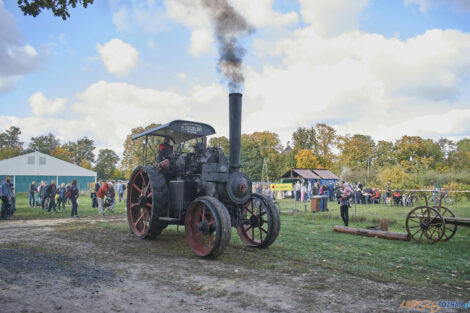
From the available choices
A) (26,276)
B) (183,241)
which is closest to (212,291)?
(26,276)

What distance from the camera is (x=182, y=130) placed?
8359 millimetres

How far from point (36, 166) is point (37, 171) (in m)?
0.61

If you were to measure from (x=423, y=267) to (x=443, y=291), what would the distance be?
1.50 meters

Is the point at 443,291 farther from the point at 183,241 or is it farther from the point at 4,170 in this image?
the point at 4,170

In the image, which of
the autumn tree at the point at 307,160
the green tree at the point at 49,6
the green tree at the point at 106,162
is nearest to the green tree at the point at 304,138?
the autumn tree at the point at 307,160

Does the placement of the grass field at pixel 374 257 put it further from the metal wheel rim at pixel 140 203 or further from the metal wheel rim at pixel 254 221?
the metal wheel rim at pixel 140 203

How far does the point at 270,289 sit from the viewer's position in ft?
15.1

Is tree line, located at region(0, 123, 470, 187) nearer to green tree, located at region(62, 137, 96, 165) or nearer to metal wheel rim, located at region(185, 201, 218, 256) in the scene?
green tree, located at region(62, 137, 96, 165)

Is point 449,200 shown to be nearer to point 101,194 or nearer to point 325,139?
point 101,194

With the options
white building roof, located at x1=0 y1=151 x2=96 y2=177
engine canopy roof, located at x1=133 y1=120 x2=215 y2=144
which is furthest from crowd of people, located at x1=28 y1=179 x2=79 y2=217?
white building roof, located at x1=0 y1=151 x2=96 y2=177

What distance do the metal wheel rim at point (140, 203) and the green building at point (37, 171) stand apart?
111ft

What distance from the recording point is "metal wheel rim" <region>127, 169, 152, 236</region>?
8672mm

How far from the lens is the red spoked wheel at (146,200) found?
8.02 metres

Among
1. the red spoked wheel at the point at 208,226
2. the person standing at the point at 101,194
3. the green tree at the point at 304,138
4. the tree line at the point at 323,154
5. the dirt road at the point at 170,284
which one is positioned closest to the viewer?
the dirt road at the point at 170,284
